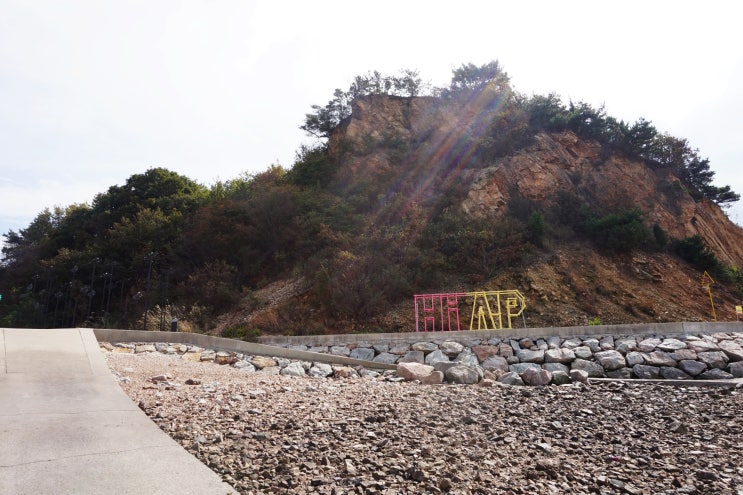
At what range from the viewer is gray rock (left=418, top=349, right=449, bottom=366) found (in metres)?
8.95

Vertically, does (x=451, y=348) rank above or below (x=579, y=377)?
above

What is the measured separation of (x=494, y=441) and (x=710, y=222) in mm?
22599

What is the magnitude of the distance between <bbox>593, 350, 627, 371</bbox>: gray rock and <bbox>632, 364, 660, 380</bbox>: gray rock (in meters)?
0.21

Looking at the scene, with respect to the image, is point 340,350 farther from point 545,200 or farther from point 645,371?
point 545,200

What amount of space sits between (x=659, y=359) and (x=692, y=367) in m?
0.53

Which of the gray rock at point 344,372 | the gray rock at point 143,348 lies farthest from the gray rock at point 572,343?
the gray rock at point 143,348

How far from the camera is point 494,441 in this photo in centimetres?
368

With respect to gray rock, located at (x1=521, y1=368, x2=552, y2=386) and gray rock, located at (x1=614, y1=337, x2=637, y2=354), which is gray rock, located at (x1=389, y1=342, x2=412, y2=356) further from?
gray rock, located at (x1=614, y1=337, x2=637, y2=354)

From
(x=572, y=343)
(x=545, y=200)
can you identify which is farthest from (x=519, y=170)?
(x=572, y=343)

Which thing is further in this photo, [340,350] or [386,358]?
[340,350]

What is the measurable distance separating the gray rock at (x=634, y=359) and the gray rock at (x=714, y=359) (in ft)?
3.27

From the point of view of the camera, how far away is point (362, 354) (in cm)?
962

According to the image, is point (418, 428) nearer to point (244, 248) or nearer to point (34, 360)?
point (34, 360)

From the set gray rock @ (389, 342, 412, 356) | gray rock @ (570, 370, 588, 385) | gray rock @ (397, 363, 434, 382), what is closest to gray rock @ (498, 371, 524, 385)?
gray rock @ (570, 370, 588, 385)
